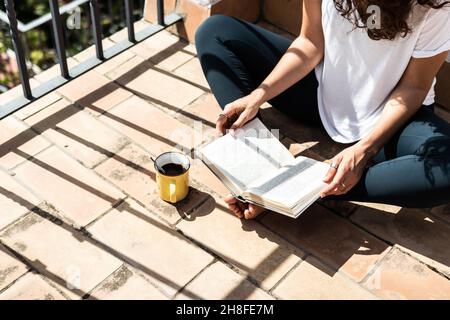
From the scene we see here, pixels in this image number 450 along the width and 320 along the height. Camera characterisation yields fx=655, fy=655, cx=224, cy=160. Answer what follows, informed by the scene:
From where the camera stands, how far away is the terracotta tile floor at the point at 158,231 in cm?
218

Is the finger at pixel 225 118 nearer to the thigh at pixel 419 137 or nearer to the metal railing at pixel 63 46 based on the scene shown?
the thigh at pixel 419 137

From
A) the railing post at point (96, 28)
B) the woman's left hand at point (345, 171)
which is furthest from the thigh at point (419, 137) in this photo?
the railing post at point (96, 28)

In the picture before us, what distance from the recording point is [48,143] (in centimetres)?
262

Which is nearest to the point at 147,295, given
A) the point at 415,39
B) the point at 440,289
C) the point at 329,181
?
the point at 329,181

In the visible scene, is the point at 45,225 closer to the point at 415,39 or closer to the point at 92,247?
the point at 92,247

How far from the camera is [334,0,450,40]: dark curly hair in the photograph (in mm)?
2078

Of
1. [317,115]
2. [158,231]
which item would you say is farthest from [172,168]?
[317,115]

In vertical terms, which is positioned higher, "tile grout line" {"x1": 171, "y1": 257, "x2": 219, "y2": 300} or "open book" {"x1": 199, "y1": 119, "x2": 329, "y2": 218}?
"open book" {"x1": 199, "y1": 119, "x2": 329, "y2": 218}

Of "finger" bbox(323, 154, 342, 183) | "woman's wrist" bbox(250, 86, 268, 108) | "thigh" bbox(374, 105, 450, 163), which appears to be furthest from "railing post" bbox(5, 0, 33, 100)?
"thigh" bbox(374, 105, 450, 163)

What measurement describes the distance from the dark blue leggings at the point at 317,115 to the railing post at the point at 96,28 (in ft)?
1.44

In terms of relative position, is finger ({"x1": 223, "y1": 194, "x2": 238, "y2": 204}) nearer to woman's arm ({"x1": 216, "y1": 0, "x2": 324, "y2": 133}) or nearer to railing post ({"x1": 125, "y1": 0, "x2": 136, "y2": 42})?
woman's arm ({"x1": 216, "y1": 0, "x2": 324, "y2": 133})

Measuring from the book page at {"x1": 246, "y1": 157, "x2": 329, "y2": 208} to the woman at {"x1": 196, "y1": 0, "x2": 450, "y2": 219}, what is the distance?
6 centimetres

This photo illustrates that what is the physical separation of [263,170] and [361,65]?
20.6 inches

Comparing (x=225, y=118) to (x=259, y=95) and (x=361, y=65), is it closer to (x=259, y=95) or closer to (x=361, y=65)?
(x=259, y=95)
